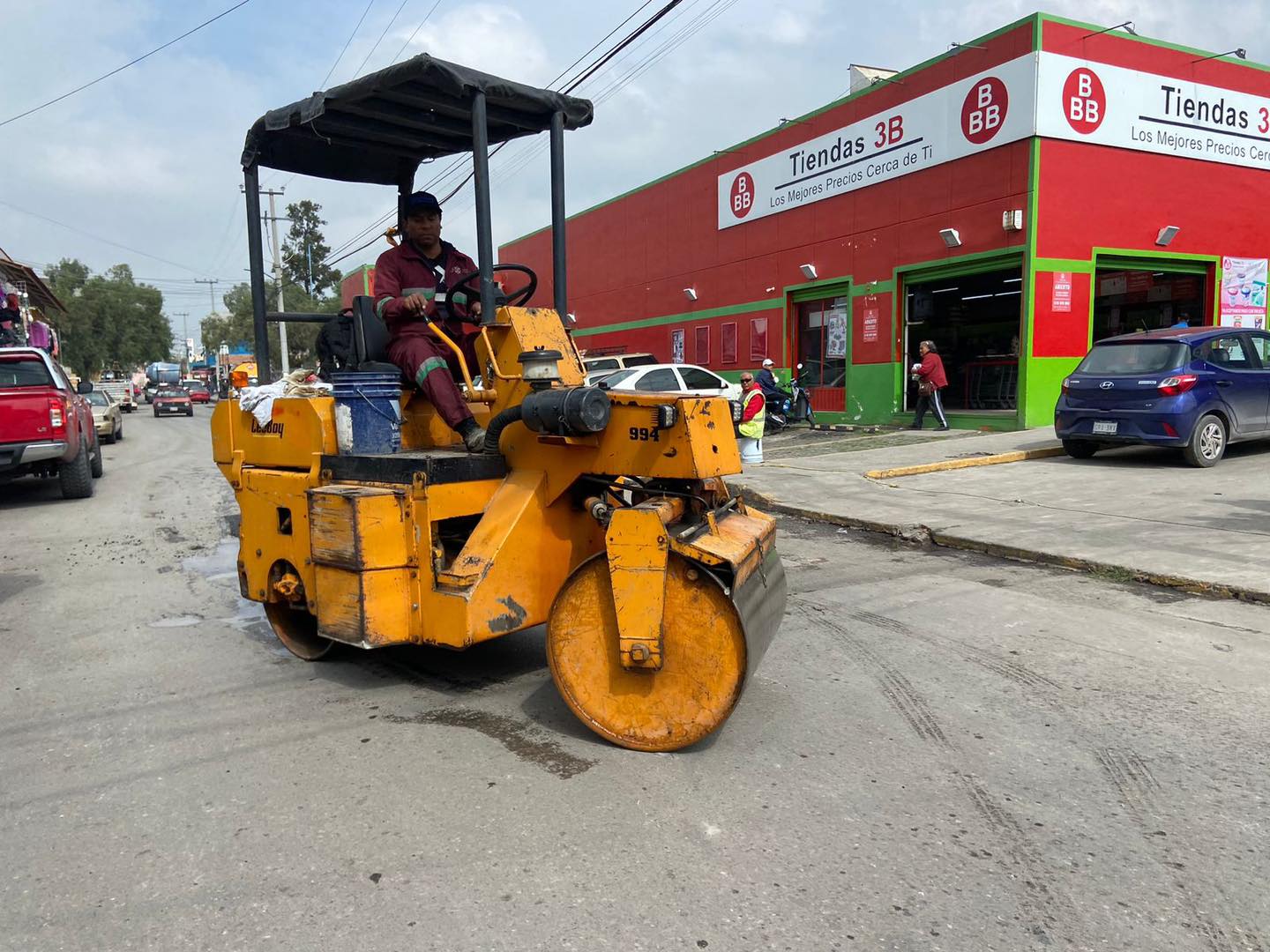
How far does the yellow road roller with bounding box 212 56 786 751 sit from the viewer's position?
327 cm

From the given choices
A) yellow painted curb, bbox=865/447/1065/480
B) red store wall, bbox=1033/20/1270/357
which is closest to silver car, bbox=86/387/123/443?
yellow painted curb, bbox=865/447/1065/480

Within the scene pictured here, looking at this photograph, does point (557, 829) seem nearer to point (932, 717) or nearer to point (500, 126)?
point (932, 717)

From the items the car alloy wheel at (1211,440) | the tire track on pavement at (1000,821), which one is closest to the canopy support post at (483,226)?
the tire track on pavement at (1000,821)

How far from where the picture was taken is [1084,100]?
13.9 meters

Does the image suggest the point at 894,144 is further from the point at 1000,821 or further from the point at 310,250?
the point at 310,250

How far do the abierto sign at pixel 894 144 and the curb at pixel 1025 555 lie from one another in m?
8.69

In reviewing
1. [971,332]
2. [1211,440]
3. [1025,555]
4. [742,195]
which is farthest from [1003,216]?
[1025,555]

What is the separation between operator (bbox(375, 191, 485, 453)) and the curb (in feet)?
4.91

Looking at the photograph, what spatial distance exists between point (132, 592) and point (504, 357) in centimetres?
407

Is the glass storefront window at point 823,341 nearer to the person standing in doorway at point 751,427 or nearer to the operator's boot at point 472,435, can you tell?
the person standing in doorway at point 751,427

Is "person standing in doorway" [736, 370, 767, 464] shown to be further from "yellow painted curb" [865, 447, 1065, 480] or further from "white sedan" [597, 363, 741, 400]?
"white sedan" [597, 363, 741, 400]

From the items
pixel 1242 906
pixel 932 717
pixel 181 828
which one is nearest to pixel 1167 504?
pixel 932 717

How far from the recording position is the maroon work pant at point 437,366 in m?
4.31

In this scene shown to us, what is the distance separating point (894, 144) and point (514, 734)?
15275 mm
